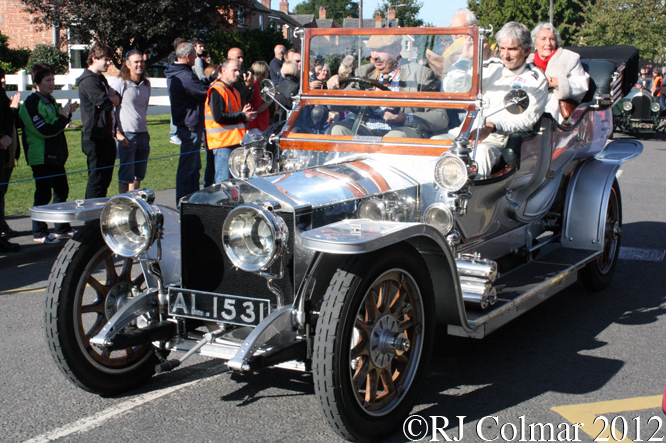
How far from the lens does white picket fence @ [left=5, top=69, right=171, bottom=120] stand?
18125 mm

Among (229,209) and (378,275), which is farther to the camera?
(229,209)

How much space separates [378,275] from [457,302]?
0.62 meters

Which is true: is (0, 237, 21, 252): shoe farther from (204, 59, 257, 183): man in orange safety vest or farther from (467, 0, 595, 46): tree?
(467, 0, 595, 46): tree

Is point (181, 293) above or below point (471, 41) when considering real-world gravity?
below

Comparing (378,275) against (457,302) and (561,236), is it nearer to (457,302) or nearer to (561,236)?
(457,302)

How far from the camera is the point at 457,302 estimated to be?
3.43 meters

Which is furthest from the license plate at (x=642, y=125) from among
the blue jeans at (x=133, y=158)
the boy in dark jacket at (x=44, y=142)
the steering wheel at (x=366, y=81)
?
the steering wheel at (x=366, y=81)

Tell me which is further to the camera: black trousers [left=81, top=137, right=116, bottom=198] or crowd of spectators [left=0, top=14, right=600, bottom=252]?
black trousers [left=81, top=137, right=116, bottom=198]

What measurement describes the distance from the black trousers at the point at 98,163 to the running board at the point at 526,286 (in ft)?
14.2

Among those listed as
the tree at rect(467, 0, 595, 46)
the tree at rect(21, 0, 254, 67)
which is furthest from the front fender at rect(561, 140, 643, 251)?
the tree at rect(467, 0, 595, 46)

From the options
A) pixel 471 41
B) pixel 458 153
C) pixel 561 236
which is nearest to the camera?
pixel 458 153

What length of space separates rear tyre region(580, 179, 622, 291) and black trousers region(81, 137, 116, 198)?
4.65 metres

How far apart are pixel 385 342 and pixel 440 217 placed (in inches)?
38.6

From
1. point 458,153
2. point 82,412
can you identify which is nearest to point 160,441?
point 82,412
